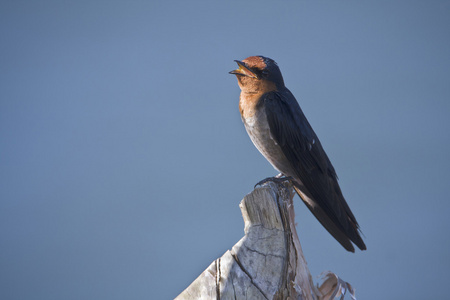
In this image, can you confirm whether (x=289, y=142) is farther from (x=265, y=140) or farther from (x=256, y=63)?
(x=256, y=63)

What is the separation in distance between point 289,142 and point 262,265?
0.97 metres

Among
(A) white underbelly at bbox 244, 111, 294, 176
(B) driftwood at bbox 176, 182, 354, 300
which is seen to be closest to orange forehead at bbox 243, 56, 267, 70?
(A) white underbelly at bbox 244, 111, 294, 176

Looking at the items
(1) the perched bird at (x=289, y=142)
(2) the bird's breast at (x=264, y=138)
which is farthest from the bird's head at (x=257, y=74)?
(2) the bird's breast at (x=264, y=138)

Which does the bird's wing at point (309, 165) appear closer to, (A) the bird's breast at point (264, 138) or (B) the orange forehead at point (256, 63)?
(A) the bird's breast at point (264, 138)

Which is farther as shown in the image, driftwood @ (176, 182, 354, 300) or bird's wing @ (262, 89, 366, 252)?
bird's wing @ (262, 89, 366, 252)

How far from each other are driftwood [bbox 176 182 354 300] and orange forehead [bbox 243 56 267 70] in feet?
2.81

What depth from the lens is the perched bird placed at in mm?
2760

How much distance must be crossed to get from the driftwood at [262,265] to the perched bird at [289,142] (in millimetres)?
515

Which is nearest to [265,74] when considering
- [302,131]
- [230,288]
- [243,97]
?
[243,97]

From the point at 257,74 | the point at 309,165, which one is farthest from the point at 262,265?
the point at 257,74

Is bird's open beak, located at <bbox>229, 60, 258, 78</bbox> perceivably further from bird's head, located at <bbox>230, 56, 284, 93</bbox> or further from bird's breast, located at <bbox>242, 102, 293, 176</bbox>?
bird's breast, located at <bbox>242, 102, 293, 176</bbox>

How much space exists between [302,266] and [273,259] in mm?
260

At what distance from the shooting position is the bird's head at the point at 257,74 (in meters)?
2.83

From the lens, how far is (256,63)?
2.83 meters
